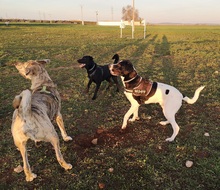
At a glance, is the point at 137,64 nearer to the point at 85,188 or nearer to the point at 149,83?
the point at 149,83

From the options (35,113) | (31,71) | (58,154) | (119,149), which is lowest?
(119,149)

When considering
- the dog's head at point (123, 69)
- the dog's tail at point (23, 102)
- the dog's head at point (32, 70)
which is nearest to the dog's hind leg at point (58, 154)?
the dog's tail at point (23, 102)

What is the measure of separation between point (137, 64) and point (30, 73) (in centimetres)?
960

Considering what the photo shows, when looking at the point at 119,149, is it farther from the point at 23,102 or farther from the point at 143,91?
the point at 23,102

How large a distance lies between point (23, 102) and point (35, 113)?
36 cm

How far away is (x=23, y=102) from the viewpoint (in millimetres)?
3314

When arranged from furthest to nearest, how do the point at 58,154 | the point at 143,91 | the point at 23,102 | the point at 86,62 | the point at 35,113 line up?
the point at 86,62, the point at 143,91, the point at 58,154, the point at 35,113, the point at 23,102

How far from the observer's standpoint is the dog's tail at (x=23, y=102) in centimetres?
330

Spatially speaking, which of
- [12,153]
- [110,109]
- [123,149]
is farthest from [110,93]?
[12,153]

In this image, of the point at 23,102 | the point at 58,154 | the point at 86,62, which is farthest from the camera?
the point at 86,62

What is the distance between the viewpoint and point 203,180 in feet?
13.1

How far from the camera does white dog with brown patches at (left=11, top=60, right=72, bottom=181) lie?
341 cm

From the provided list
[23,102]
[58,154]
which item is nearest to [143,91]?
[58,154]

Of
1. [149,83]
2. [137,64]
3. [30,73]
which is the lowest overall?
[137,64]
